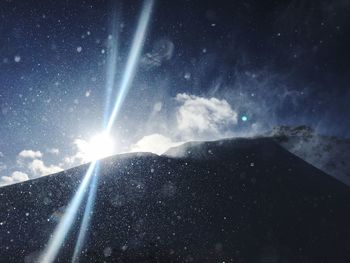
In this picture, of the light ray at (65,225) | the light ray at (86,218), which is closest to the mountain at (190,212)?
the light ray at (86,218)

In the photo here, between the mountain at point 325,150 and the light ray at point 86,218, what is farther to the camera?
the mountain at point 325,150

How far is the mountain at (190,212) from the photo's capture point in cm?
2702

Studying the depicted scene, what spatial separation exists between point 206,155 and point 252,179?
10934 millimetres

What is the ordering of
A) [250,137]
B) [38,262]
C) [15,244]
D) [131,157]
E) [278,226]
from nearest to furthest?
[38,262] → [15,244] → [278,226] → [131,157] → [250,137]

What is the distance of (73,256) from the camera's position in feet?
80.5

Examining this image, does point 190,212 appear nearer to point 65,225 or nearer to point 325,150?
point 65,225

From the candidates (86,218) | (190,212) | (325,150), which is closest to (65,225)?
(86,218)

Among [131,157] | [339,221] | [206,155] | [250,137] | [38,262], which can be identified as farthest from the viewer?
[250,137]

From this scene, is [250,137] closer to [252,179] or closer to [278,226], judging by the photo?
[252,179]

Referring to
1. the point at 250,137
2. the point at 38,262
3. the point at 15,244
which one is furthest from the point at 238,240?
the point at 250,137

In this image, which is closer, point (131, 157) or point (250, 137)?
point (131, 157)

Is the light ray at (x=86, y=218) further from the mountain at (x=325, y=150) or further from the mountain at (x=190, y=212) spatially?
the mountain at (x=325, y=150)

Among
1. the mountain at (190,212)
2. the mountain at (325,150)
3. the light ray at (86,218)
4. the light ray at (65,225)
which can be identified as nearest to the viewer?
the light ray at (65,225)

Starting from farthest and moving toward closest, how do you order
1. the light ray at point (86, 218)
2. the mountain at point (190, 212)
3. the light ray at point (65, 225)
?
the mountain at point (190, 212) → the light ray at point (86, 218) → the light ray at point (65, 225)
